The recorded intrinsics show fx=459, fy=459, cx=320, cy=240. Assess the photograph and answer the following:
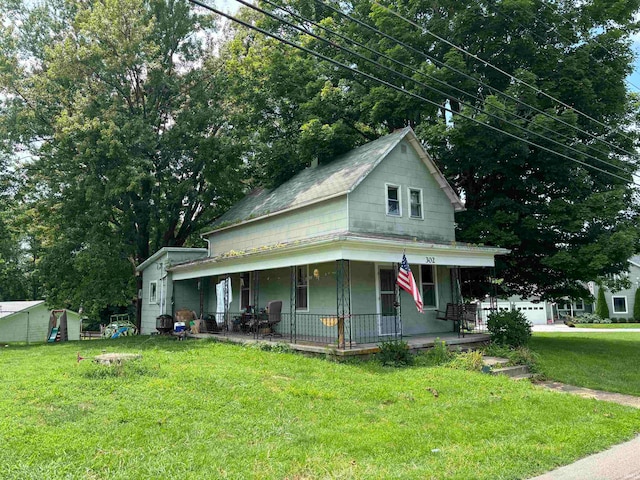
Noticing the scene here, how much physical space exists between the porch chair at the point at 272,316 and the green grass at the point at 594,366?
27.5ft

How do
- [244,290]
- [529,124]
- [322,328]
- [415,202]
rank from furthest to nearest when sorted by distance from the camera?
[244,290]
[415,202]
[529,124]
[322,328]

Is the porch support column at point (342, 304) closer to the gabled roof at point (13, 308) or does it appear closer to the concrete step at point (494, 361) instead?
the concrete step at point (494, 361)

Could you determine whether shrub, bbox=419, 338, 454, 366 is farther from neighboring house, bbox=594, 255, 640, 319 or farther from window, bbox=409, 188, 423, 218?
neighboring house, bbox=594, 255, 640, 319

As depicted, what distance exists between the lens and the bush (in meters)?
14.5

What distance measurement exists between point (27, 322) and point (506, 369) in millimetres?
30397

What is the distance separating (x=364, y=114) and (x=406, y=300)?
9.92m

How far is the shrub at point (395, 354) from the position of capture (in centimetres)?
1187

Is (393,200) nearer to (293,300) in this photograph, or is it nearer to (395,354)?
(293,300)

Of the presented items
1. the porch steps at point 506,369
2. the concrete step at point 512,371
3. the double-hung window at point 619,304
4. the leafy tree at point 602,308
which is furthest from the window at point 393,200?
the double-hung window at point 619,304

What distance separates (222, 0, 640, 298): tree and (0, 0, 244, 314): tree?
Result: 722cm

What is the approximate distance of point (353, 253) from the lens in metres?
12.6

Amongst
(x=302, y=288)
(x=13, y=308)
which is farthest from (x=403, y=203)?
(x=13, y=308)

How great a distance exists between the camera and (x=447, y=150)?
66.1 feet

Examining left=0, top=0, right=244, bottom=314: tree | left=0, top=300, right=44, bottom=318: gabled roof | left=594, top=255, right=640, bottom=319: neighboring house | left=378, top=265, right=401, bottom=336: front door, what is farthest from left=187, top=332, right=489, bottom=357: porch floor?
left=594, top=255, right=640, bottom=319: neighboring house
